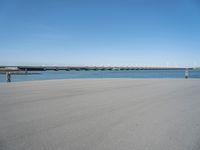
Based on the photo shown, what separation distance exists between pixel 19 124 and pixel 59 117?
40.8 inches

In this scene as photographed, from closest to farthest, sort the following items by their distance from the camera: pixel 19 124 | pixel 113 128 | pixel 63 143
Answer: pixel 63 143 < pixel 113 128 < pixel 19 124

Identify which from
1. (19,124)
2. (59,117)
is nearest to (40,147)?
(19,124)

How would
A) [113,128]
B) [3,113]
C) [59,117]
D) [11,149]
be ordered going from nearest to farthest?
1. [11,149]
2. [113,128]
3. [59,117]
4. [3,113]

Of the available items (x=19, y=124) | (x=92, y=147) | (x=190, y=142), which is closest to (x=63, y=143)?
(x=92, y=147)

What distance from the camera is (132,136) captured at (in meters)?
3.86

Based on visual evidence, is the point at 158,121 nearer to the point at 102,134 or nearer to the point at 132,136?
the point at 132,136

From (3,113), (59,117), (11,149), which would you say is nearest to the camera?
(11,149)

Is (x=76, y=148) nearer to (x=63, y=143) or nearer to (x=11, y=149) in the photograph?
(x=63, y=143)

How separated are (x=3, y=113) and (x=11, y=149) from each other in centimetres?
292

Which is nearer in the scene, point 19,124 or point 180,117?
point 19,124

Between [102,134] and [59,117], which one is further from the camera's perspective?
[59,117]

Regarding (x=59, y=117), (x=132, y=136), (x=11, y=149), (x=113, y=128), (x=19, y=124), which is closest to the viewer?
(x=11, y=149)

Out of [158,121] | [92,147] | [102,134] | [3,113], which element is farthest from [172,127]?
[3,113]

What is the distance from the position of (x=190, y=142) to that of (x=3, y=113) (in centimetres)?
496
